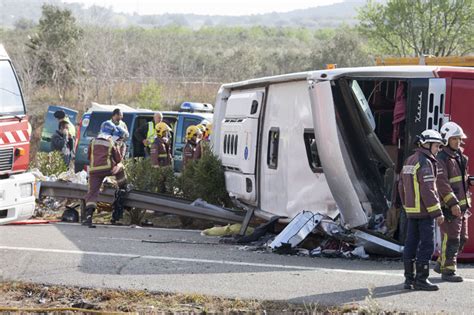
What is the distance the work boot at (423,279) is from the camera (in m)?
8.98

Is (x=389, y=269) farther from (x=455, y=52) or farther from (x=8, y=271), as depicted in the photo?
(x=455, y=52)

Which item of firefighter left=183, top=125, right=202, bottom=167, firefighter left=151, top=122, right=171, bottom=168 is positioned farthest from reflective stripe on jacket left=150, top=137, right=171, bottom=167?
firefighter left=183, top=125, right=202, bottom=167

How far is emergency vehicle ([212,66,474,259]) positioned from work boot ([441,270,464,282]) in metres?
1.00

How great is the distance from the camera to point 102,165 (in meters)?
14.3

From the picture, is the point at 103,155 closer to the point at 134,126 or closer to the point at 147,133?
the point at 147,133

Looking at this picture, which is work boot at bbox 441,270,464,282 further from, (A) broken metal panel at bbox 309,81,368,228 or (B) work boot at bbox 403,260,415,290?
(A) broken metal panel at bbox 309,81,368,228

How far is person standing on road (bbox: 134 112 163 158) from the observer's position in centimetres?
1974

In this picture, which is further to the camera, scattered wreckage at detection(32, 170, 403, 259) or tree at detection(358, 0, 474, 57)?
tree at detection(358, 0, 474, 57)

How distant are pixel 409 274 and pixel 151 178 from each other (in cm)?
729

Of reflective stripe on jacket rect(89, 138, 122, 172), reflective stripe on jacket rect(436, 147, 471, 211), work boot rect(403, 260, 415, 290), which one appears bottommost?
work boot rect(403, 260, 415, 290)

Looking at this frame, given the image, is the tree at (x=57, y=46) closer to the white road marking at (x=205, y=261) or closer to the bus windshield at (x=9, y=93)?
the bus windshield at (x=9, y=93)

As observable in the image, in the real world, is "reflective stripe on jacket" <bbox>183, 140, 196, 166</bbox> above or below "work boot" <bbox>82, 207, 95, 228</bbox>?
above

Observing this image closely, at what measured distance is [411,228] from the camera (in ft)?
30.7

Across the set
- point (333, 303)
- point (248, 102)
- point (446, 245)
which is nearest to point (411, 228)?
point (446, 245)
